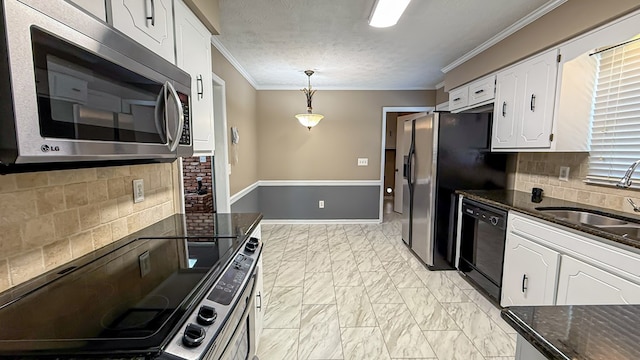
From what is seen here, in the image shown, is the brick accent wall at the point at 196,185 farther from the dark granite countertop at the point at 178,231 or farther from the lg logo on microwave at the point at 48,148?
the lg logo on microwave at the point at 48,148

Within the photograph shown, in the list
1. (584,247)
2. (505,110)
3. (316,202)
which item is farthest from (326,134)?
(584,247)

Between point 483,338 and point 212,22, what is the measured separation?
2883 mm

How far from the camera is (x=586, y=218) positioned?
1.98 m

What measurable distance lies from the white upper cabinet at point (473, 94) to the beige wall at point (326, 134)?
51.4 inches

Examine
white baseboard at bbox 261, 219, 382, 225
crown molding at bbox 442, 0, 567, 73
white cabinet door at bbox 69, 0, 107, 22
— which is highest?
crown molding at bbox 442, 0, 567, 73

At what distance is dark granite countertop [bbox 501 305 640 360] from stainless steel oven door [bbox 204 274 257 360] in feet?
2.77

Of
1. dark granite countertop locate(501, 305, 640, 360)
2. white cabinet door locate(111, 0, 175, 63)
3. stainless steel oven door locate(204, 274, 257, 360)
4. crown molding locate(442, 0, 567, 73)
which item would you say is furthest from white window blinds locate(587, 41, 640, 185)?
white cabinet door locate(111, 0, 175, 63)

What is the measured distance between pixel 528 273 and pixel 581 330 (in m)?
1.60

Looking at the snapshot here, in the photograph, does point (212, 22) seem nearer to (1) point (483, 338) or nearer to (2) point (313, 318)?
(2) point (313, 318)

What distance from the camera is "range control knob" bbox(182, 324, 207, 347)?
0.69m

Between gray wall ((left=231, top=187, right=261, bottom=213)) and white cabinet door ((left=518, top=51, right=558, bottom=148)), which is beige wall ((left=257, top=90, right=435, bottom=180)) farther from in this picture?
white cabinet door ((left=518, top=51, right=558, bottom=148))

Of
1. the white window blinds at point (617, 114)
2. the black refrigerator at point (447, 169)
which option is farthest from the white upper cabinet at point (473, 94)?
the white window blinds at point (617, 114)

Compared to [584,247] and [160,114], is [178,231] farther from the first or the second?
[584,247]

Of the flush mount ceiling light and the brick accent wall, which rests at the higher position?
the flush mount ceiling light
